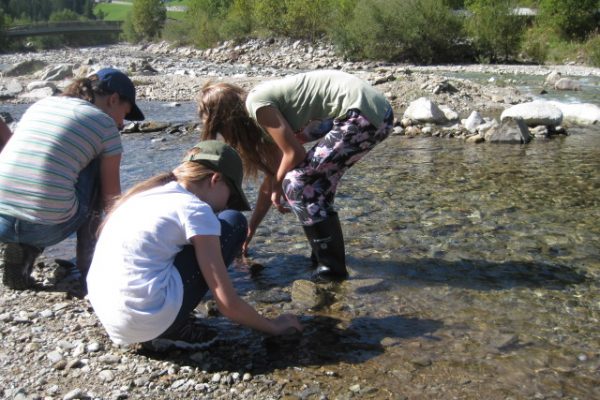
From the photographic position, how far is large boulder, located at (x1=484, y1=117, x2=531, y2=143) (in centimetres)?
945

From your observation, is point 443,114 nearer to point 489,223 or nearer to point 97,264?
point 489,223

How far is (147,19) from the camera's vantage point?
80.4 m

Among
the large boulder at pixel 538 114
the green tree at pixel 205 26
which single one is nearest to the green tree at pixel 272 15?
the green tree at pixel 205 26

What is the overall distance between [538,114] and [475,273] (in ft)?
23.4

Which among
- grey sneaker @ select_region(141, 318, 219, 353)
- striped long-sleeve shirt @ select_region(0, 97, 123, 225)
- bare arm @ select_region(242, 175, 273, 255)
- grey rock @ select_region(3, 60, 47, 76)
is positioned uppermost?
striped long-sleeve shirt @ select_region(0, 97, 123, 225)

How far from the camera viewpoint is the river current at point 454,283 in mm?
2967

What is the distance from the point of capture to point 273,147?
4.21m

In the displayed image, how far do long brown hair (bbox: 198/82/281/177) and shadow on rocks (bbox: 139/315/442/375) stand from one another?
1193 mm

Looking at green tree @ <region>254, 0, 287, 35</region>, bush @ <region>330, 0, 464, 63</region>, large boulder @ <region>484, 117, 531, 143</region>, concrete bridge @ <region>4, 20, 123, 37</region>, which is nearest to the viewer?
large boulder @ <region>484, 117, 531, 143</region>

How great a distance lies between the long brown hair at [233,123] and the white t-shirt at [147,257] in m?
1.32

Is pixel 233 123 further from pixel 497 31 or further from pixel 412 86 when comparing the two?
pixel 497 31

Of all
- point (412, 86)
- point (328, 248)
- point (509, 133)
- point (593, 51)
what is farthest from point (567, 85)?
point (328, 248)

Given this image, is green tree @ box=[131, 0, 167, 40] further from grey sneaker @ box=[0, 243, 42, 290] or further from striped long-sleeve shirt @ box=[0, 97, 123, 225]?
striped long-sleeve shirt @ box=[0, 97, 123, 225]

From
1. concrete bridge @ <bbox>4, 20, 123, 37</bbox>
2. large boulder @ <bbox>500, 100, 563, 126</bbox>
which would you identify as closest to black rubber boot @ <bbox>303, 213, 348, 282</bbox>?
large boulder @ <bbox>500, 100, 563, 126</bbox>
